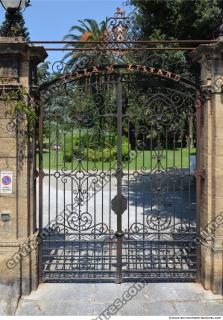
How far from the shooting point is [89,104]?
253 inches

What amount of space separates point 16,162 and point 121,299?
2.46 metres

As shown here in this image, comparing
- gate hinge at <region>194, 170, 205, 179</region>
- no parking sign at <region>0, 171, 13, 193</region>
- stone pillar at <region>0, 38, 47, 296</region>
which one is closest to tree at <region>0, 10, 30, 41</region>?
stone pillar at <region>0, 38, 47, 296</region>

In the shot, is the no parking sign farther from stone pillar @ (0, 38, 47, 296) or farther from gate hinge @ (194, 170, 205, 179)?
gate hinge @ (194, 170, 205, 179)

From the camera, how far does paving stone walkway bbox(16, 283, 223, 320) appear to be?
5.36 meters

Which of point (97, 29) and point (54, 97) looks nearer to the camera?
point (54, 97)

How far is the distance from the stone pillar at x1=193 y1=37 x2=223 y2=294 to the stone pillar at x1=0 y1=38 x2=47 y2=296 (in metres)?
2.44

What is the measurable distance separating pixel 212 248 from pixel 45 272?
8.60 feet

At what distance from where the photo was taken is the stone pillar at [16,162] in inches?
227

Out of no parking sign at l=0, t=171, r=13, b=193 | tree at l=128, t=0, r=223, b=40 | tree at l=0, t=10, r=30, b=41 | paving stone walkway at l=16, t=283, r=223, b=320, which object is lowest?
paving stone walkway at l=16, t=283, r=223, b=320

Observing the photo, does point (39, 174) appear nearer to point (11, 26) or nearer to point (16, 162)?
point (16, 162)

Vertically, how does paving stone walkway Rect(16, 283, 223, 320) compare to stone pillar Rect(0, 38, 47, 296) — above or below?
below

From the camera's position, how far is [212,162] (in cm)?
598

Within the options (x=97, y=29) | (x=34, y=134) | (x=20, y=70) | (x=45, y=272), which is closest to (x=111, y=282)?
(x=45, y=272)

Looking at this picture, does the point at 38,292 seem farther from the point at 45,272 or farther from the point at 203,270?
the point at 203,270
